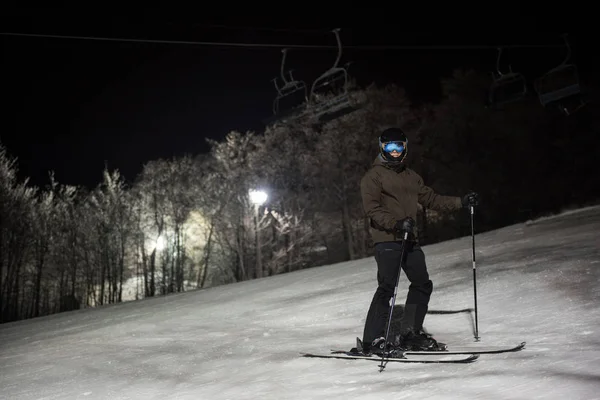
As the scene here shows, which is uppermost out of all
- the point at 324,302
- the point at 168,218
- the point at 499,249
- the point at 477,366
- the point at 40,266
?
the point at 168,218

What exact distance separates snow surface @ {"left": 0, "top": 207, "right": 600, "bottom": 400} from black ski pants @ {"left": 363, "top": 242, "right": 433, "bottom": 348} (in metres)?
0.38

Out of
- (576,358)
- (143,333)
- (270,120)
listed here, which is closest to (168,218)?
(270,120)

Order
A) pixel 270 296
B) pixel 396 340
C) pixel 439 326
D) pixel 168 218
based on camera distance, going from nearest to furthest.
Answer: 1. pixel 396 340
2. pixel 439 326
3. pixel 270 296
4. pixel 168 218

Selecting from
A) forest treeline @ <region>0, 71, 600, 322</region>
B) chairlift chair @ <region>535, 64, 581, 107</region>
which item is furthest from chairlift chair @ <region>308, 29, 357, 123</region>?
forest treeline @ <region>0, 71, 600, 322</region>

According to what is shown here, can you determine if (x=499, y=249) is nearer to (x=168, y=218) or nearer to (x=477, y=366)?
(x=477, y=366)

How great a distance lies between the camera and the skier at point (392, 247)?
4941mm

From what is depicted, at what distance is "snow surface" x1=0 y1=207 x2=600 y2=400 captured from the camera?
4.03 m

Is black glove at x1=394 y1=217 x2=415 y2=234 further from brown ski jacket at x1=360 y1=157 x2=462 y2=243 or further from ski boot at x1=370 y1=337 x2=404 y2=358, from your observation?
ski boot at x1=370 y1=337 x2=404 y2=358

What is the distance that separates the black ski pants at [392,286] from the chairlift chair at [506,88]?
431 inches

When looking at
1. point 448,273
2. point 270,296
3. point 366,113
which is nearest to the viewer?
point 448,273

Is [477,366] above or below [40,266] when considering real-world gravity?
below

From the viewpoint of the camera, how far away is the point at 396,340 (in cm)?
505

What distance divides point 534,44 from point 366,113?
598 inches

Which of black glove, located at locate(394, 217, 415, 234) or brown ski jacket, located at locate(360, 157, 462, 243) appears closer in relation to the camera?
black glove, located at locate(394, 217, 415, 234)
